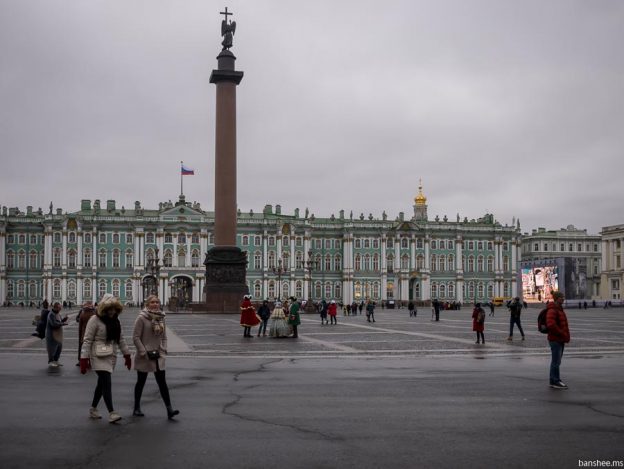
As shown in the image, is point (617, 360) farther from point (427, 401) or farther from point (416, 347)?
point (427, 401)

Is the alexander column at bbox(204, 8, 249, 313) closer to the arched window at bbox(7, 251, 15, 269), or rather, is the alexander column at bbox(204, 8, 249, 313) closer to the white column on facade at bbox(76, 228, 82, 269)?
the white column on facade at bbox(76, 228, 82, 269)

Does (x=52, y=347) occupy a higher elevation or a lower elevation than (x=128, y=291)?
higher

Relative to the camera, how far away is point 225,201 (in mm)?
56594

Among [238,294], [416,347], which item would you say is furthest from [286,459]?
[238,294]

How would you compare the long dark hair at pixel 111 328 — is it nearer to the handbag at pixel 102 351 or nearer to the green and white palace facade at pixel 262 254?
the handbag at pixel 102 351

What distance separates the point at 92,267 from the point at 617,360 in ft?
341

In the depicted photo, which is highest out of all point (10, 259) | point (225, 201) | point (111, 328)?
point (225, 201)

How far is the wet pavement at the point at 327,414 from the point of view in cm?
909

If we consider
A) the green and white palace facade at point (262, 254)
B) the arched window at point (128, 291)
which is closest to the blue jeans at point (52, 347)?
the green and white palace facade at point (262, 254)

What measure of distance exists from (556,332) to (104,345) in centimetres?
806

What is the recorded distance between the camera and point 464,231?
129750mm

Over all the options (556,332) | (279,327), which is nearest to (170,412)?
(556,332)

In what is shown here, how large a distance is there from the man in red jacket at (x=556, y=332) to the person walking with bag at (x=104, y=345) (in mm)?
7684

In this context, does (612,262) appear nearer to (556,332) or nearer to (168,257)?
(168,257)
